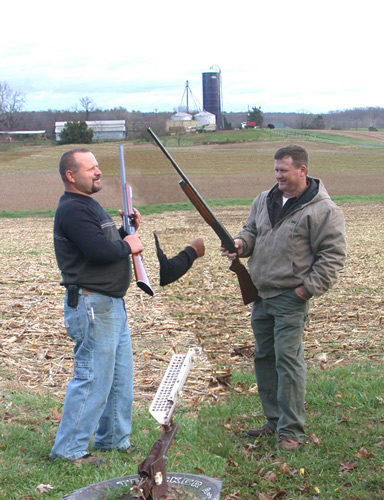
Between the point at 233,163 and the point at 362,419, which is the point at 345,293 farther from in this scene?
the point at 233,163

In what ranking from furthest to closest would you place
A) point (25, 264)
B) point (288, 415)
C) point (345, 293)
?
point (25, 264), point (345, 293), point (288, 415)

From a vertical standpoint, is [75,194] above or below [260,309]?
above

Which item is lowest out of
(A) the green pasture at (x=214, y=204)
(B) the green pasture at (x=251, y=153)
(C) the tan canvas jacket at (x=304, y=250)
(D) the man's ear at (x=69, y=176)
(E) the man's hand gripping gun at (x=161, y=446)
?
(A) the green pasture at (x=214, y=204)

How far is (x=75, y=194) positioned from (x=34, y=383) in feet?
10.4

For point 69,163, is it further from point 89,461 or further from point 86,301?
point 89,461

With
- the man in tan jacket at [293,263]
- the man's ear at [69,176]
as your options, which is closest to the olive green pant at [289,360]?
the man in tan jacket at [293,263]

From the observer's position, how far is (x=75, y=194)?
199 inches

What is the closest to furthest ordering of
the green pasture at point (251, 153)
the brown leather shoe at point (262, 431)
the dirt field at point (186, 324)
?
the brown leather shoe at point (262, 431)
the dirt field at point (186, 324)
the green pasture at point (251, 153)

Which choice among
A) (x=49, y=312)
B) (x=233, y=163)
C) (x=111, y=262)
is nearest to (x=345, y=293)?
(x=49, y=312)

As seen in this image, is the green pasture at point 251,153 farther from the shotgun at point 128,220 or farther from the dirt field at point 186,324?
the shotgun at point 128,220

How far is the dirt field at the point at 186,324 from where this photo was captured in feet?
24.8

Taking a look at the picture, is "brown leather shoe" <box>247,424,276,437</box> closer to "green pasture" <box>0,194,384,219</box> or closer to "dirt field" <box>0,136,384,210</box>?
"dirt field" <box>0,136,384,210</box>

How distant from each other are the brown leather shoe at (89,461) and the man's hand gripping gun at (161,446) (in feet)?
3.54

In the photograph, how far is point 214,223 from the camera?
17.2 feet
